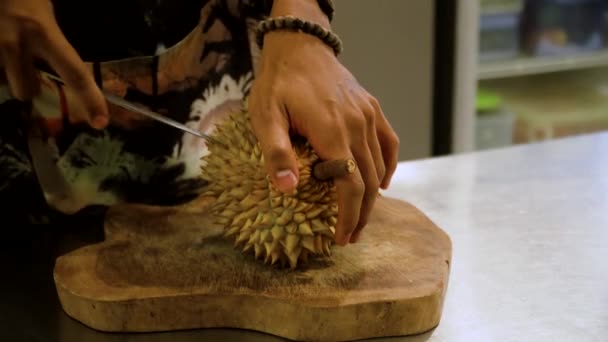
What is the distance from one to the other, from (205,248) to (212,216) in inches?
2.7

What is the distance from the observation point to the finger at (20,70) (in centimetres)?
64

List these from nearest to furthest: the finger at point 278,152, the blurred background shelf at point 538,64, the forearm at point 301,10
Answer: the finger at point 278,152
the forearm at point 301,10
the blurred background shelf at point 538,64

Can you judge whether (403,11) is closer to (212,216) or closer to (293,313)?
(212,216)

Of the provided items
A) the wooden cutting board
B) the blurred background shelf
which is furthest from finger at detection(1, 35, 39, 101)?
the blurred background shelf

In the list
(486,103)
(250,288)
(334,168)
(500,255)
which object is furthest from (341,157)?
(486,103)

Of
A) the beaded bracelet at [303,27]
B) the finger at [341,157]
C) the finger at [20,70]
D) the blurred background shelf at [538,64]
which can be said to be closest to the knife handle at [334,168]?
the finger at [341,157]

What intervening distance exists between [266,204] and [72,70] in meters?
0.19

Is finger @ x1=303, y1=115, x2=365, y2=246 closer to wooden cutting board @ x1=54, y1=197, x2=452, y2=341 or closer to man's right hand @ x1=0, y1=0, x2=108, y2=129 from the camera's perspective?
wooden cutting board @ x1=54, y1=197, x2=452, y2=341

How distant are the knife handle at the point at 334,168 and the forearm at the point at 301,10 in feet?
0.53

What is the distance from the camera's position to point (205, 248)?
0.74 metres

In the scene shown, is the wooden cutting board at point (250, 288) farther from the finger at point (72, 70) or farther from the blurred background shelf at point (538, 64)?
the blurred background shelf at point (538, 64)

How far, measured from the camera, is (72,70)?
0.65 m

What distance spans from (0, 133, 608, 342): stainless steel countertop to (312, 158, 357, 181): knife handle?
5.7 inches

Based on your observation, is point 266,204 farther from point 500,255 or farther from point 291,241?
point 500,255
